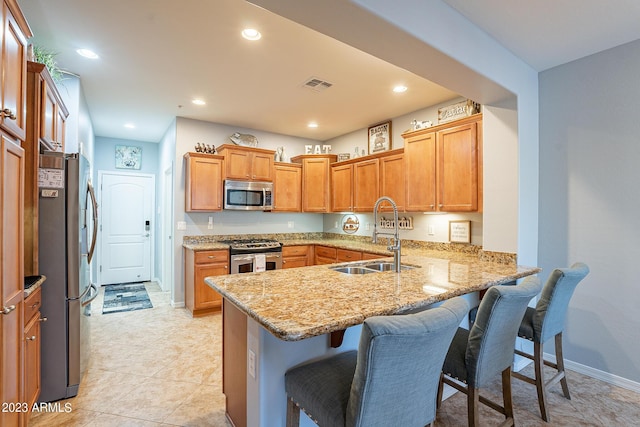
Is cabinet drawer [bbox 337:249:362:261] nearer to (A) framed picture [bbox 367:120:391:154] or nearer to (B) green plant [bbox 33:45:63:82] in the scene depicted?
(A) framed picture [bbox 367:120:391:154]

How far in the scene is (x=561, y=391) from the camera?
2322mm

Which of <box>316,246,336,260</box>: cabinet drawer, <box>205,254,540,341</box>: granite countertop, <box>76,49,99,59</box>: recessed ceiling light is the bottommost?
<box>316,246,336,260</box>: cabinet drawer

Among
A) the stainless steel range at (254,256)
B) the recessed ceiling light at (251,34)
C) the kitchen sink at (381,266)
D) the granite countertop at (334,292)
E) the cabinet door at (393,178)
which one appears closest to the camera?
the granite countertop at (334,292)

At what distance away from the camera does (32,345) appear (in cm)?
187

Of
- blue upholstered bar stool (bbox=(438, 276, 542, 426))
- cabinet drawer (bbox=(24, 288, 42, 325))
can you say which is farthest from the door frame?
blue upholstered bar stool (bbox=(438, 276, 542, 426))

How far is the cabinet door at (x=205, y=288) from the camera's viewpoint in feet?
12.9

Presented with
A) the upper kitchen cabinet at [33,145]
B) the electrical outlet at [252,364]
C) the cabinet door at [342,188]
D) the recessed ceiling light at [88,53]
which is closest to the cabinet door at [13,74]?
the upper kitchen cabinet at [33,145]

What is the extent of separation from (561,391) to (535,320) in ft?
2.78

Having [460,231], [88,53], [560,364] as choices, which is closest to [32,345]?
[88,53]

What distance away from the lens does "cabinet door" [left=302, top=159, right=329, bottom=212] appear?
5152 millimetres

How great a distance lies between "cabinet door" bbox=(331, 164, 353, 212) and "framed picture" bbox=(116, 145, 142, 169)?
12.8ft

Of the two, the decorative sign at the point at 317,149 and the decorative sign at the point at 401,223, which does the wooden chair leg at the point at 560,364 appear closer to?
the decorative sign at the point at 401,223

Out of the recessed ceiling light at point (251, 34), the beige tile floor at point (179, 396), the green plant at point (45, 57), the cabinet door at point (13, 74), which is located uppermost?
the recessed ceiling light at point (251, 34)

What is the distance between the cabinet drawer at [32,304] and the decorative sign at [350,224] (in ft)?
12.9
